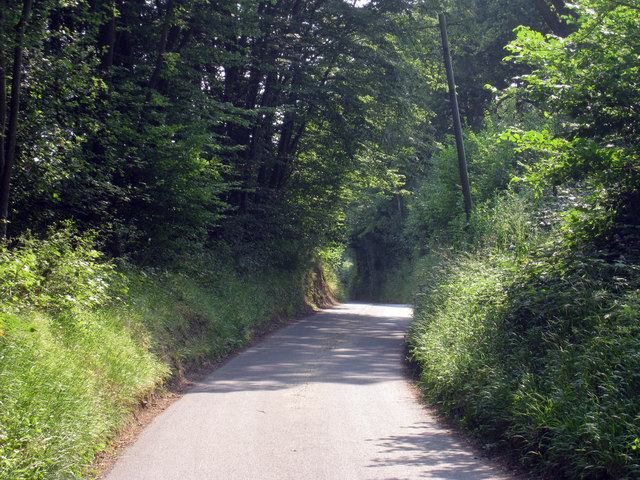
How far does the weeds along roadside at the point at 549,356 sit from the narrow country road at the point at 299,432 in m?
0.56

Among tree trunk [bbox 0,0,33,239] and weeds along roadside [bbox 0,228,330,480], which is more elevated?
tree trunk [bbox 0,0,33,239]

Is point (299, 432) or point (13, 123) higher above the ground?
point (13, 123)

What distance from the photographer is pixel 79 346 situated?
7391 millimetres

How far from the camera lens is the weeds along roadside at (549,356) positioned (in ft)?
17.3

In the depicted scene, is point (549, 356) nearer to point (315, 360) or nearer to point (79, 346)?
point (79, 346)

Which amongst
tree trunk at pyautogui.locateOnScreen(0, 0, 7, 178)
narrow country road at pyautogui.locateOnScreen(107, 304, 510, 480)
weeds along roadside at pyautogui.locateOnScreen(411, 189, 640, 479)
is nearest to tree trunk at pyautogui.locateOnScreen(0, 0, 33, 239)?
tree trunk at pyautogui.locateOnScreen(0, 0, 7, 178)

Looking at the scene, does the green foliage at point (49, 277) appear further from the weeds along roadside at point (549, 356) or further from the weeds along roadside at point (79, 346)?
the weeds along roadside at point (549, 356)

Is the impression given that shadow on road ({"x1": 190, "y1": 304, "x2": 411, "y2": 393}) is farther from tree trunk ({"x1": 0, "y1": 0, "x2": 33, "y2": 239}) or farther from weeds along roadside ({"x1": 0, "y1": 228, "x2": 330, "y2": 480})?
tree trunk ({"x1": 0, "y1": 0, "x2": 33, "y2": 239})

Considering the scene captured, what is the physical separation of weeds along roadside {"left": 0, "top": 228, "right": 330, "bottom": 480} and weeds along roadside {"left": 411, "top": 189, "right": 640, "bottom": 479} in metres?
4.39

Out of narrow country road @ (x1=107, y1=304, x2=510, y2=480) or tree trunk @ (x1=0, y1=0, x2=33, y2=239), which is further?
tree trunk @ (x1=0, y1=0, x2=33, y2=239)

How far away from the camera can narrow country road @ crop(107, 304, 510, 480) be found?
5.76 m

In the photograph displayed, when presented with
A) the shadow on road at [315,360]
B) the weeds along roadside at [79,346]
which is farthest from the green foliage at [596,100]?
the weeds along roadside at [79,346]

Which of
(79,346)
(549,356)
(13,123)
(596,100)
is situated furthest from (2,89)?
(596,100)

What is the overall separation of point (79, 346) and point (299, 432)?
9.85 feet
